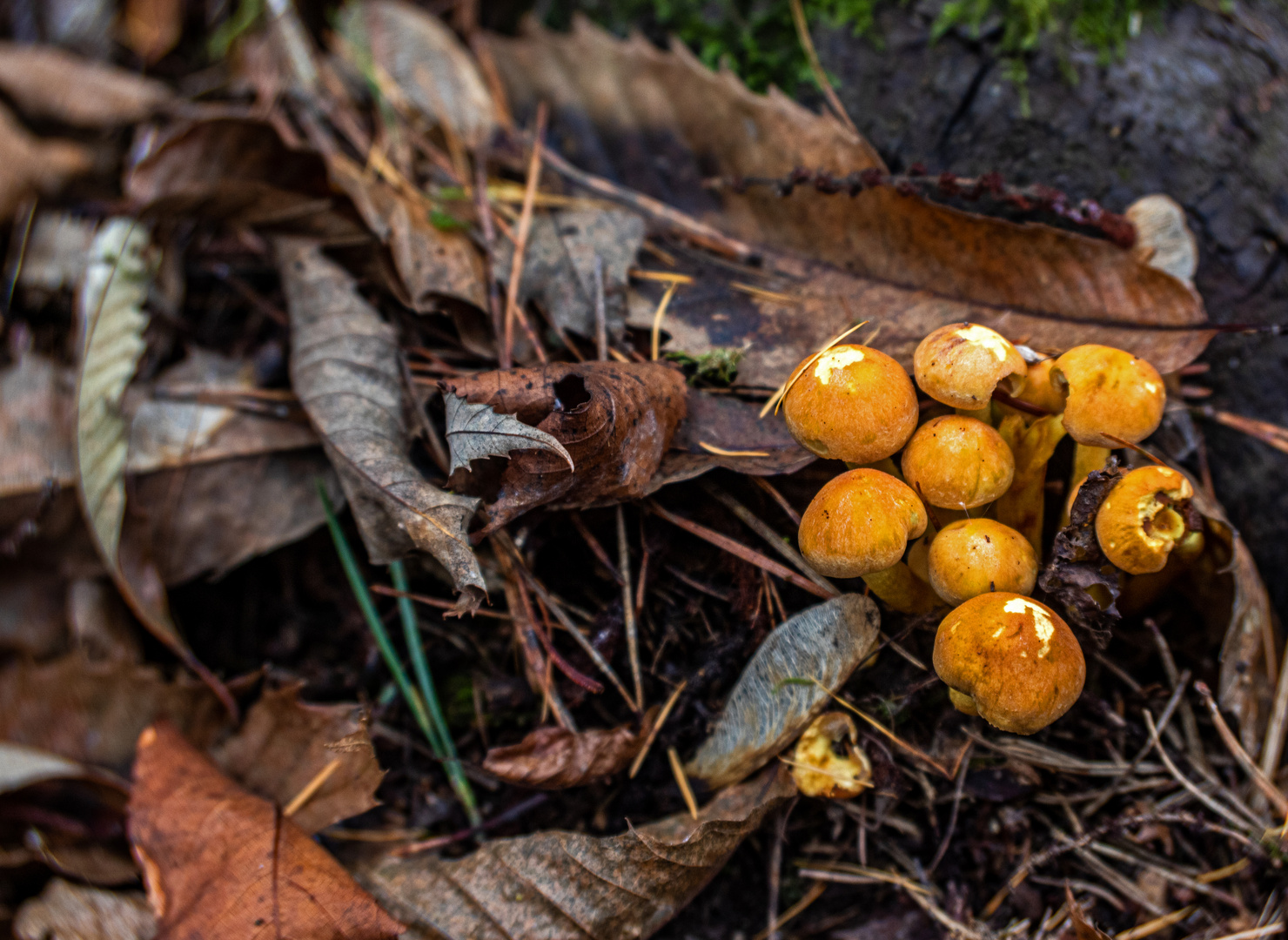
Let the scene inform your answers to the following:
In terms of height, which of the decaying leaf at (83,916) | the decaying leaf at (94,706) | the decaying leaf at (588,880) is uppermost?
the decaying leaf at (588,880)

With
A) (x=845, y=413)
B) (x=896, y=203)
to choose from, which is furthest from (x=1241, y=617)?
(x=896, y=203)

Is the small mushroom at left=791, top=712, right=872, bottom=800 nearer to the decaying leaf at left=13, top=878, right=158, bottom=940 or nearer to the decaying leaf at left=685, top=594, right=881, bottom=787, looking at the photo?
the decaying leaf at left=685, top=594, right=881, bottom=787

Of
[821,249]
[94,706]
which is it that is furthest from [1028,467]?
[94,706]

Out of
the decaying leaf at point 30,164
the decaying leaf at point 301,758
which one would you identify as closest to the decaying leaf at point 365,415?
the decaying leaf at point 301,758

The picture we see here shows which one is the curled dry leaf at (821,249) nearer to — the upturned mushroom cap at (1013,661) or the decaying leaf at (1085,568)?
the decaying leaf at (1085,568)

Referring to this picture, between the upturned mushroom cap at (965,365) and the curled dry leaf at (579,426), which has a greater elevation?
the upturned mushroom cap at (965,365)

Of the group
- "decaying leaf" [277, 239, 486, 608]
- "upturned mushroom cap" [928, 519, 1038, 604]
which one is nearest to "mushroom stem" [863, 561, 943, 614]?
"upturned mushroom cap" [928, 519, 1038, 604]

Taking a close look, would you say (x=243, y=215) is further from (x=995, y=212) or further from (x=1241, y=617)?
(x=1241, y=617)
